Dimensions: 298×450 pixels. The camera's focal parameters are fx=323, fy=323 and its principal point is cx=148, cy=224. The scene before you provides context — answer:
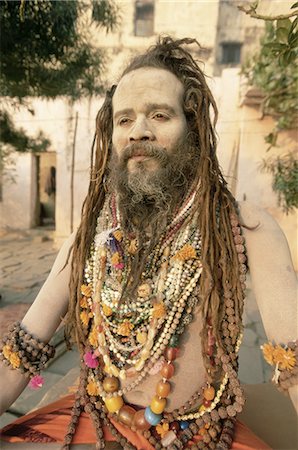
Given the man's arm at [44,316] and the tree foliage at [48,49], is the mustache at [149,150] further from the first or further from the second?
the tree foliage at [48,49]

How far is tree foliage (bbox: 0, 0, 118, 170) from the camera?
324 centimetres

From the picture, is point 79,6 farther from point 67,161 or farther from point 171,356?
point 67,161

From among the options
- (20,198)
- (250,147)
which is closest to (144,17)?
(250,147)

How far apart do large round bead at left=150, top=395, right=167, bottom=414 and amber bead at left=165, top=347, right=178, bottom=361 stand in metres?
0.15

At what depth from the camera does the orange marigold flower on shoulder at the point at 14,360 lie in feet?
3.94

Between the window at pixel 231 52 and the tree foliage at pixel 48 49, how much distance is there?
6630 mm

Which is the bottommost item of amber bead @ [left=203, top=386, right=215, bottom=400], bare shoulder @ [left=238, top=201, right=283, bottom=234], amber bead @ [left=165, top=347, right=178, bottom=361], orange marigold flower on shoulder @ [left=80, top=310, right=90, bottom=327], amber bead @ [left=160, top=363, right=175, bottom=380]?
amber bead @ [left=203, top=386, right=215, bottom=400]

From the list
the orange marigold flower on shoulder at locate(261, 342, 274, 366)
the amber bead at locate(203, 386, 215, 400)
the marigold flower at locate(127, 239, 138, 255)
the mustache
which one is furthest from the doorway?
the orange marigold flower on shoulder at locate(261, 342, 274, 366)

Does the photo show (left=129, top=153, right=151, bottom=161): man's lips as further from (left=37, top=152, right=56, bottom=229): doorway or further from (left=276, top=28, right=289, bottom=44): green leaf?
(left=37, top=152, right=56, bottom=229): doorway

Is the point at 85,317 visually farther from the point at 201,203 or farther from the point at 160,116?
the point at 160,116

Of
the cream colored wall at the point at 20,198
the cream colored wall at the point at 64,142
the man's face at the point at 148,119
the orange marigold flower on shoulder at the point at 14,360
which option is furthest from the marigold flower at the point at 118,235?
the cream colored wall at the point at 20,198

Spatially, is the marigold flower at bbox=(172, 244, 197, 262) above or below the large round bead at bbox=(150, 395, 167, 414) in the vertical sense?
above

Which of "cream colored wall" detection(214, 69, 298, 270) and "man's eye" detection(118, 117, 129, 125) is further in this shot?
"cream colored wall" detection(214, 69, 298, 270)

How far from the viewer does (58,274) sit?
4.49 feet
